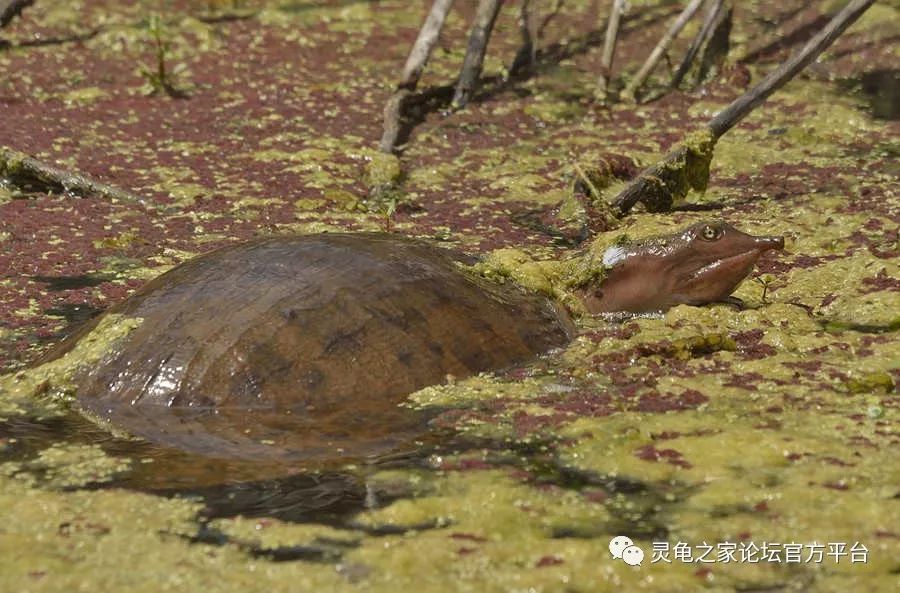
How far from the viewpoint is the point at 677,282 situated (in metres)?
5.63

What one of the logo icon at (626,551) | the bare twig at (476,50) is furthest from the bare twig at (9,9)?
the logo icon at (626,551)

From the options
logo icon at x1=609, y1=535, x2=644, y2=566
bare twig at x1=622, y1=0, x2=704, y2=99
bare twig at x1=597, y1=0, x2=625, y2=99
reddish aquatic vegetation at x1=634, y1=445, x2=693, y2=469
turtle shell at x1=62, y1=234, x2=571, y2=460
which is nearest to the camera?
logo icon at x1=609, y1=535, x2=644, y2=566

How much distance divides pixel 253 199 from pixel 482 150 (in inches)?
67.5

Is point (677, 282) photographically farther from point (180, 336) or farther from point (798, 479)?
point (180, 336)

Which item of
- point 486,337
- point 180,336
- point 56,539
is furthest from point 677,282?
point 56,539

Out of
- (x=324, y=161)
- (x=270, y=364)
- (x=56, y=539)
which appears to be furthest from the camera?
(x=324, y=161)

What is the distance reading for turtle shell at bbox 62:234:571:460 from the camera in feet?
14.6

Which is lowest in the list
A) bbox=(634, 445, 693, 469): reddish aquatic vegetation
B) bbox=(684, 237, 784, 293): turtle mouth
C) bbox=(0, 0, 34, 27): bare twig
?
bbox=(634, 445, 693, 469): reddish aquatic vegetation

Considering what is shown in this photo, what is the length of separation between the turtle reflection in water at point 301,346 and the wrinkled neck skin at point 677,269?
1.40ft

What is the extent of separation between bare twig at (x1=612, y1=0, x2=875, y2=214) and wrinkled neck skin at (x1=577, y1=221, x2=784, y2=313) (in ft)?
5.17

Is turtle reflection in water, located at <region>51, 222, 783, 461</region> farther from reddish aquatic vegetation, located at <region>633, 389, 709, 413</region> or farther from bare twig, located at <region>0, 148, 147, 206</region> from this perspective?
bare twig, located at <region>0, 148, 147, 206</region>

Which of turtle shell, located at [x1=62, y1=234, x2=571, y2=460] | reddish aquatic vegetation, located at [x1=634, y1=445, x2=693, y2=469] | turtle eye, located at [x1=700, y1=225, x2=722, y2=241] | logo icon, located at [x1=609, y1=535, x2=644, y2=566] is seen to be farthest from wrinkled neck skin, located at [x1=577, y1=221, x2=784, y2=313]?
logo icon, located at [x1=609, y1=535, x2=644, y2=566]

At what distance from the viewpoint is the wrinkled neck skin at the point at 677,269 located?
218 inches

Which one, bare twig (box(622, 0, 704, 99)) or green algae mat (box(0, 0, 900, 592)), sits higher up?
bare twig (box(622, 0, 704, 99))
